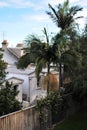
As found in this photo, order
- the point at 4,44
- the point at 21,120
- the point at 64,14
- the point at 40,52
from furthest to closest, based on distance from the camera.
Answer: the point at 4,44 → the point at 64,14 → the point at 40,52 → the point at 21,120

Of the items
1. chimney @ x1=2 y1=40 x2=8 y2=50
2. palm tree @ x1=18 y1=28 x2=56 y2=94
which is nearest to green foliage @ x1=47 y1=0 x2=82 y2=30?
palm tree @ x1=18 y1=28 x2=56 y2=94

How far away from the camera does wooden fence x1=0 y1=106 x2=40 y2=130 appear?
15.1m

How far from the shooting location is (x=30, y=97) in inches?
1195

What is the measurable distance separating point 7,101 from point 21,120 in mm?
1500

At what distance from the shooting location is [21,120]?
1641cm

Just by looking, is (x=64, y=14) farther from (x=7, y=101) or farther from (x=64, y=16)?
(x=7, y=101)

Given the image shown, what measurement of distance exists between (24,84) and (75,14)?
9.60m

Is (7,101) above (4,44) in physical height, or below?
below

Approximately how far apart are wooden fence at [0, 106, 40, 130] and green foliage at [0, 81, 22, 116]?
3.38 feet

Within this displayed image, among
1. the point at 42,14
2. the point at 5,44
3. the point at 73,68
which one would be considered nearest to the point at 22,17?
the point at 42,14

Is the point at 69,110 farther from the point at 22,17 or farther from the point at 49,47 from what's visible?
the point at 22,17

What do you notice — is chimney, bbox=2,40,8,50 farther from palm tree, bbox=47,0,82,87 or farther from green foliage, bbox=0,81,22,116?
green foliage, bbox=0,81,22,116

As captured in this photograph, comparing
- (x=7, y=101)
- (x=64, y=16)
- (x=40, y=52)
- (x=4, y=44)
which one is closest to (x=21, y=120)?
(x=7, y=101)

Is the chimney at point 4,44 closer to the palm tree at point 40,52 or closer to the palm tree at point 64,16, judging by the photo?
the palm tree at point 64,16
